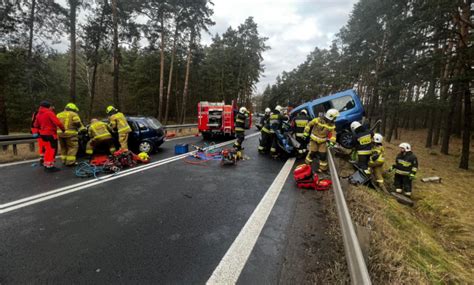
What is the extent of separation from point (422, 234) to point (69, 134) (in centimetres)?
833

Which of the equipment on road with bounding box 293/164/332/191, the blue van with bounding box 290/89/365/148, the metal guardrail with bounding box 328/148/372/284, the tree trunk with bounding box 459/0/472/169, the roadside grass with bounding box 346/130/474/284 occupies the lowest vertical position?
the roadside grass with bounding box 346/130/474/284

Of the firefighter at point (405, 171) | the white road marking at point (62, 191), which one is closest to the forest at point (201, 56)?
the firefighter at point (405, 171)

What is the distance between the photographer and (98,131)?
639 centimetres

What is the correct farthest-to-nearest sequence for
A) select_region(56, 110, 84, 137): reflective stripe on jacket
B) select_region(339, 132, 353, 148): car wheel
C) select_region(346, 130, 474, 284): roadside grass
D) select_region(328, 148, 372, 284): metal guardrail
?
select_region(339, 132, 353, 148): car wheel < select_region(56, 110, 84, 137): reflective stripe on jacket < select_region(346, 130, 474, 284): roadside grass < select_region(328, 148, 372, 284): metal guardrail

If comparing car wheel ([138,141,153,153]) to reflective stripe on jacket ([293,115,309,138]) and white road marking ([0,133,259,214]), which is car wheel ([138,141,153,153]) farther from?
reflective stripe on jacket ([293,115,309,138])

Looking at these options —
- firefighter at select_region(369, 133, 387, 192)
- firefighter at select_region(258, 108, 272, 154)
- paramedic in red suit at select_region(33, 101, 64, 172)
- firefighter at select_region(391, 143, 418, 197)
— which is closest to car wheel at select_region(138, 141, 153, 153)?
paramedic in red suit at select_region(33, 101, 64, 172)

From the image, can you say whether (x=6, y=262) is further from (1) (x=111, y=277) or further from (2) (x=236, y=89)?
(2) (x=236, y=89)

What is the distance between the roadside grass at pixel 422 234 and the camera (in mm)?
2164

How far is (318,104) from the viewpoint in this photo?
10562 mm

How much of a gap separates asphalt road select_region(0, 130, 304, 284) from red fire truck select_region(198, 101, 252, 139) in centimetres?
676

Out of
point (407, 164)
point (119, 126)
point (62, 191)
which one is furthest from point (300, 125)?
point (62, 191)

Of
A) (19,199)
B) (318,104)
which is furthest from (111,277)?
(318,104)

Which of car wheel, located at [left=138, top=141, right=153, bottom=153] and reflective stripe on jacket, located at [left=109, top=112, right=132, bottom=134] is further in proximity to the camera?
car wheel, located at [left=138, top=141, right=153, bottom=153]

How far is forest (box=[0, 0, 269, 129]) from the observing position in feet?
34.3
